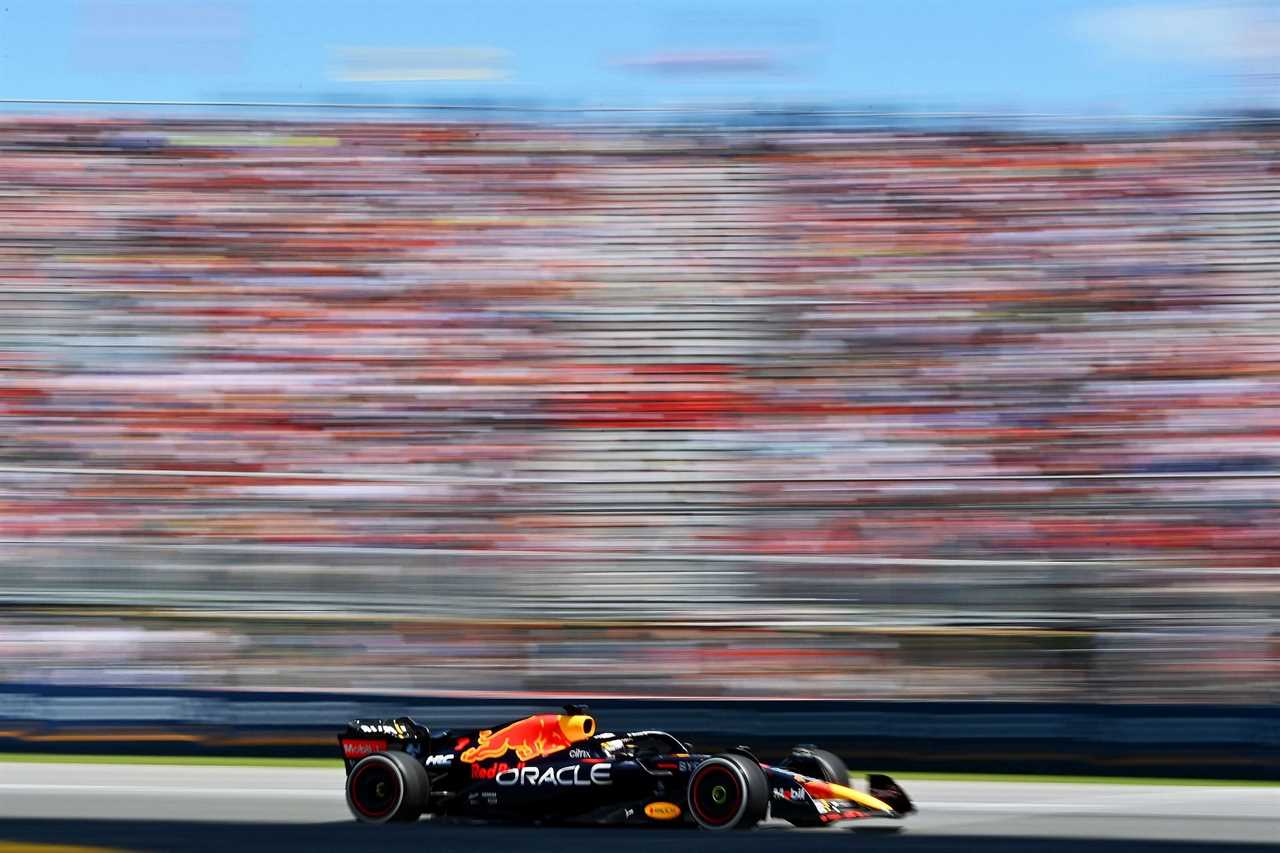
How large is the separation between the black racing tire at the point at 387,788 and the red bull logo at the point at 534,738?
0.24 metres

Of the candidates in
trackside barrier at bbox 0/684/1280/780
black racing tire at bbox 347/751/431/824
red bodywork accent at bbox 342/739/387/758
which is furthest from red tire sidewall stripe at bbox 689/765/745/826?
trackside barrier at bbox 0/684/1280/780

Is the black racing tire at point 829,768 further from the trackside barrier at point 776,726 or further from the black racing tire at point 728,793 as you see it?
the trackside barrier at point 776,726

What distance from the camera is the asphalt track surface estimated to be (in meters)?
6.25

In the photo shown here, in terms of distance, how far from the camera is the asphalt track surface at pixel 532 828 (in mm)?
6246

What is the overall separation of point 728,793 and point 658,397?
21.3ft

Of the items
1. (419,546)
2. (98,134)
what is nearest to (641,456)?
(419,546)

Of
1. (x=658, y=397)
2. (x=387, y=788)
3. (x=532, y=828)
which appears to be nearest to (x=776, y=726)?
(x=532, y=828)

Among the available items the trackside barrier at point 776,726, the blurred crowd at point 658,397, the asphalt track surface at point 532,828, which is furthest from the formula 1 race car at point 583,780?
the blurred crowd at point 658,397

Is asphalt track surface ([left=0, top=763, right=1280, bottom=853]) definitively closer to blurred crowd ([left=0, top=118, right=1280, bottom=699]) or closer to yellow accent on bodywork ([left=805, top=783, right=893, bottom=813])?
yellow accent on bodywork ([left=805, top=783, right=893, bottom=813])

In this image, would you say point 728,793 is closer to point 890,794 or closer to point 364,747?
point 890,794

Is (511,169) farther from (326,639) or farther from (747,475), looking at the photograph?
(326,639)

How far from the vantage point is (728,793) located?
6.79 metres

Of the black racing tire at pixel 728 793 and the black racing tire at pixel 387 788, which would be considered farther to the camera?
the black racing tire at pixel 387 788

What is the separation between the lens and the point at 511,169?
600 inches
